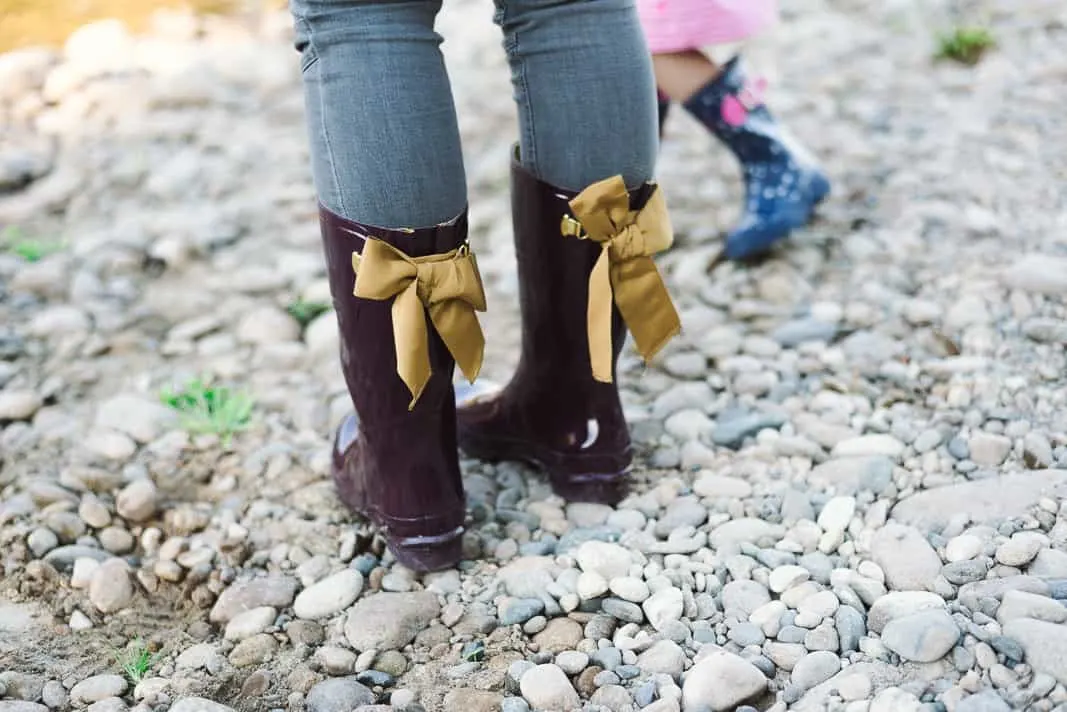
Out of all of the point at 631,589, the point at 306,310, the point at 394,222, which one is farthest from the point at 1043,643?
the point at 306,310

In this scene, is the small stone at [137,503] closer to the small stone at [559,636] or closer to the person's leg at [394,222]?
the person's leg at [394,222]

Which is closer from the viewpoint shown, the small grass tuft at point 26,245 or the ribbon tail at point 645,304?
the ribbon tail at point 645,304

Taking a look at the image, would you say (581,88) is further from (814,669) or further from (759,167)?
(759,167)

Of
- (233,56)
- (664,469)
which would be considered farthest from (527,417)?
(233,56)

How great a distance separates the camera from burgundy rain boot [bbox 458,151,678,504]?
1366 millimetres

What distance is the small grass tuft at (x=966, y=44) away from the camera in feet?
9.71

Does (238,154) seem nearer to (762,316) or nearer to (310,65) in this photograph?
(762,316)

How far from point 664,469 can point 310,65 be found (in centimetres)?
76

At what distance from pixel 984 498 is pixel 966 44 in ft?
6.40

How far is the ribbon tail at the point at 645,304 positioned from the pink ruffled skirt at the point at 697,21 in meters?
0.78

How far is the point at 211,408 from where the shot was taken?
6.07 ft

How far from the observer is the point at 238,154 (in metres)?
2.80

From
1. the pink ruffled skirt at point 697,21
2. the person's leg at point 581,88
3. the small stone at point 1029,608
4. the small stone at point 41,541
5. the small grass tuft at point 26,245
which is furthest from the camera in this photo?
the small grass tuft at point 26,245

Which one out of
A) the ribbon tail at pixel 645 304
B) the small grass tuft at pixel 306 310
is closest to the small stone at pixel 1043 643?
the ribbon tail at pixel 645 304
